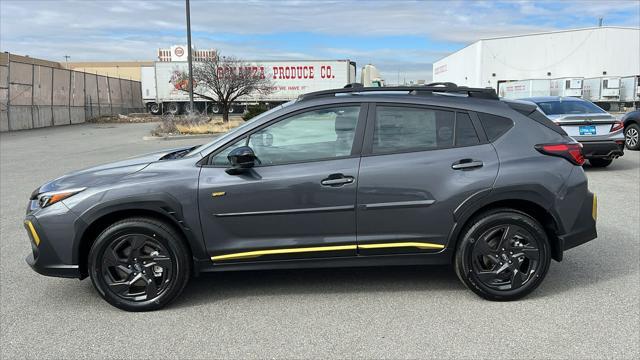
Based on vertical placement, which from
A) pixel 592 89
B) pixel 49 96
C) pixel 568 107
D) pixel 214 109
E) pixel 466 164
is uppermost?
pixel 592 89

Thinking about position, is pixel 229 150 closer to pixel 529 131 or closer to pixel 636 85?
pixel 529 131

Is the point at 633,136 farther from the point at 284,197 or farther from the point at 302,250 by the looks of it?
the point at 284,197

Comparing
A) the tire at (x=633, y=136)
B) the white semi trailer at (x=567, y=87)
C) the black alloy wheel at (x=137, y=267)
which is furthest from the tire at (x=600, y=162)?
the white semi trailer at (x=567, y=87)

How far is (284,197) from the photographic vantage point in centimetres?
387

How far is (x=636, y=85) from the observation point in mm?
37156

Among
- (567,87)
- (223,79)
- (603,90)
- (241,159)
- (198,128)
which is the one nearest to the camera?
(241,159)

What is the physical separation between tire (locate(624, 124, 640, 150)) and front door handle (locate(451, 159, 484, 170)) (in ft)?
37.0

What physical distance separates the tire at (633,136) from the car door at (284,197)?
1183 cm

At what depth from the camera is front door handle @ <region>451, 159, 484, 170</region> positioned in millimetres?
3953

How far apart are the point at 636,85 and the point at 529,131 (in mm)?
40085

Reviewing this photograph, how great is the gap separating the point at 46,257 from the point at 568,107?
10144 millimetres

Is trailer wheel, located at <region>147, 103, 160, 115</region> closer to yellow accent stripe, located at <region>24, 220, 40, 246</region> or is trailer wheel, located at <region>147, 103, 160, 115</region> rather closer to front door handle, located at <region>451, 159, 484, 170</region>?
yellow accent stripe, located at <region>24, 220, 40, 246</region>

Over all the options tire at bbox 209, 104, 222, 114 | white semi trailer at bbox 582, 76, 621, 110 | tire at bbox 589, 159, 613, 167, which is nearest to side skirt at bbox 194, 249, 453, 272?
tire at bbox 589, 159, 613, 167

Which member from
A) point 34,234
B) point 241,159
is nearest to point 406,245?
point 241,159
